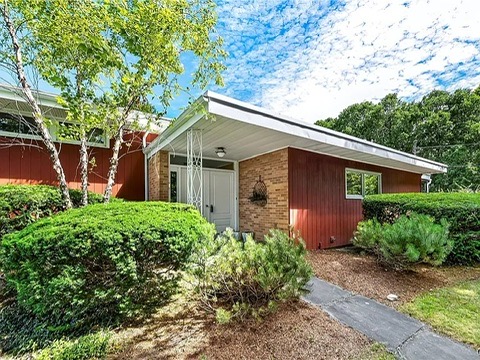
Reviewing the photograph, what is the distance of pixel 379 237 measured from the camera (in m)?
4.59

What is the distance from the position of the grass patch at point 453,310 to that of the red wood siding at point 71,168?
6.67m

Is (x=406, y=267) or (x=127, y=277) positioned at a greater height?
(x=127, y=277)

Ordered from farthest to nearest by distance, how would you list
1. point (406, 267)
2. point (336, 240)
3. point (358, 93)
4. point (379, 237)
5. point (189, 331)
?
point (358, 93)
point (336, 240)
point (379, 237)
point (406, 267)
point (189, 331)

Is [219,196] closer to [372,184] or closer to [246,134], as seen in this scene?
[246,134]

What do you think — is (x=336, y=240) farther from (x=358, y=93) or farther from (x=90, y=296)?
(x=358, y=93)

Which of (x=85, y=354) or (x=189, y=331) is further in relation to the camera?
(x=189, y=331)

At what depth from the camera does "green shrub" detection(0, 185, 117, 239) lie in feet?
12.0

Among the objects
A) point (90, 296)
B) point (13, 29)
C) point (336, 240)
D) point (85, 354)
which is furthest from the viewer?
point (336, 240)

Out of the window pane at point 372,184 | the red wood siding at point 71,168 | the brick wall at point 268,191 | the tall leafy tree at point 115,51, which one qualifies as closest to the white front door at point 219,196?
the brick wall at point 268,191

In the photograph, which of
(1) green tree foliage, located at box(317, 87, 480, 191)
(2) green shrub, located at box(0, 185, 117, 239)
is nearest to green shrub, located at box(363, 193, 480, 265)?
(2) green shrub, located at box(0, 185, 117, 239)

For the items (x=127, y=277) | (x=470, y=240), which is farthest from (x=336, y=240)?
(x=127, y=277)

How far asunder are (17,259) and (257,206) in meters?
5.32

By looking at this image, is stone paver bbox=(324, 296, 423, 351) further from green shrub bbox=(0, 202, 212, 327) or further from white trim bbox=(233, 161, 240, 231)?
white trim bbox=(233, 161, 240, 231)

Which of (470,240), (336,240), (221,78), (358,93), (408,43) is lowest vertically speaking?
(336,240)
